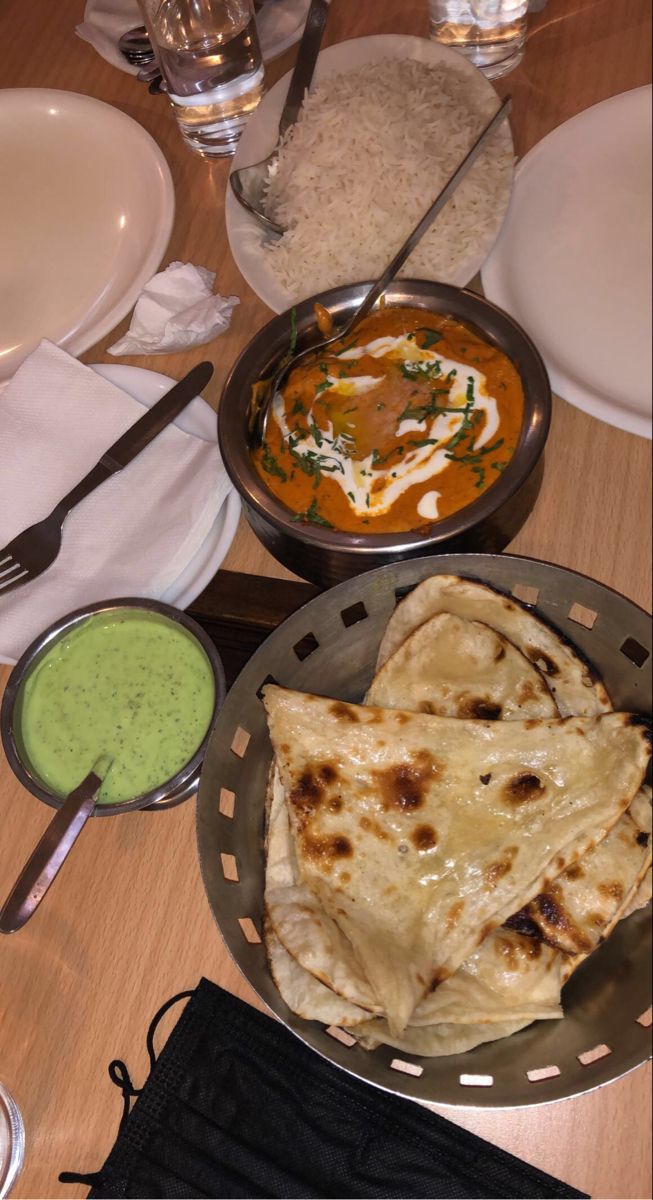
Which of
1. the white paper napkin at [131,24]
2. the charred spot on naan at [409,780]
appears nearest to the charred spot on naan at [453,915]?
the charred spot on naan at [409,780]

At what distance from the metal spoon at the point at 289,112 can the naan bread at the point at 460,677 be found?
0.83 m

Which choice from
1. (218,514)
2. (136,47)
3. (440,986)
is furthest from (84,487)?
(136,47)

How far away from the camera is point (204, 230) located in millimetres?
1646

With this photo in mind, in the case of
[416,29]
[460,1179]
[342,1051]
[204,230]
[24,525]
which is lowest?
[460,1179]

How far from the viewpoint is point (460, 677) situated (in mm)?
1016

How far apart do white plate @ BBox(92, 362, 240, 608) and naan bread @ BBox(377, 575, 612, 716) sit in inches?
15.4

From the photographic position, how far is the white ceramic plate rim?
1.33 m

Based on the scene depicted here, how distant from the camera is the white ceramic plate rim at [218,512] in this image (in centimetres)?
133

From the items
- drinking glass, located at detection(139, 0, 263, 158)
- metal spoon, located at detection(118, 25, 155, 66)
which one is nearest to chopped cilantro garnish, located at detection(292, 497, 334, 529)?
drinking glass, located at detection(139, 0, 263, 158)

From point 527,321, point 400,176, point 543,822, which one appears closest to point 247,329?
point 400,176

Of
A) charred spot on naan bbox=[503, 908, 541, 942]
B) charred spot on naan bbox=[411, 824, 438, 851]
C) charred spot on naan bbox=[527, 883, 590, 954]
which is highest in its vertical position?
charred spot on naan bbox=[411, 824, 438, 851]

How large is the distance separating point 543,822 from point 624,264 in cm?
52

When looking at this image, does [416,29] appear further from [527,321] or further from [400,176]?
[527,321]

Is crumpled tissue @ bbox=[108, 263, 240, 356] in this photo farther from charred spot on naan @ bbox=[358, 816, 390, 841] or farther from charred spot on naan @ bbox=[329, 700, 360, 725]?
charred spot on naan @ bbox=[358, 816, 390, 841]
